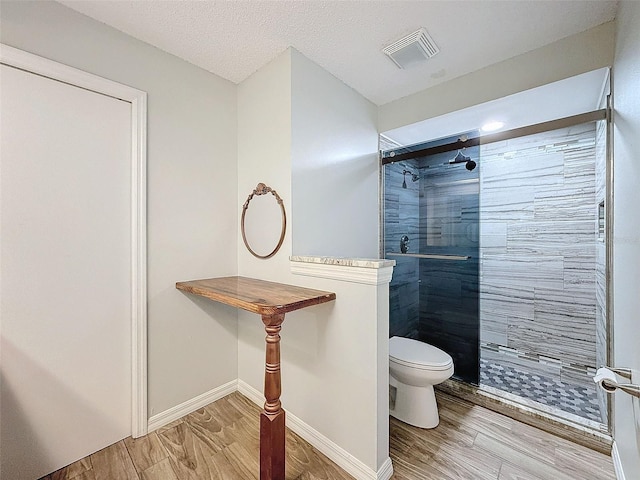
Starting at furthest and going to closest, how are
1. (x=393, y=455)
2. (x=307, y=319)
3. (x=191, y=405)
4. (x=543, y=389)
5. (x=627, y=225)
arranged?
(x=543, y=389) → (x=191, y=405) → (x=307, y=319) → (x=393, y=455) → (x=627, y=225)

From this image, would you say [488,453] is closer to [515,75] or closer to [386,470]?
[386,470]

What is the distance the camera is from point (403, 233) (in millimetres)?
2656

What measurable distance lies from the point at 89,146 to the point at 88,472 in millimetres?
1652

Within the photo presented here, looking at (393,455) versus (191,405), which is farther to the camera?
(191,405)

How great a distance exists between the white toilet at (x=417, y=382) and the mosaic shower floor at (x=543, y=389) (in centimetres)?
93

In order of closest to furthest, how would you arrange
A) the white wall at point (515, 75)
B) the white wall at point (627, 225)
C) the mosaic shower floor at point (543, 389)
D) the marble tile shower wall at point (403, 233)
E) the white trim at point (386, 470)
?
the white wall at point (627, 225) → the white trim at point (386, 470) → the white wall at point (515, 75) → the mosaic shower floor at point (543, 389) → the marble tile shower wall at point (403, 233)

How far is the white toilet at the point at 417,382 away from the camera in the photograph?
1.72 metres

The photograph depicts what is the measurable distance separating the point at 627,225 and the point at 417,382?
1.31 meters

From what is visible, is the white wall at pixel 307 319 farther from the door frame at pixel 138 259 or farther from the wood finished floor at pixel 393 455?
the door frame at pixel 138 259

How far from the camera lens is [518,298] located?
2.58 metres

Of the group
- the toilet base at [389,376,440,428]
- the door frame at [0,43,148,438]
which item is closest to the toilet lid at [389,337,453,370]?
the toilet base at [389,376,440,428]

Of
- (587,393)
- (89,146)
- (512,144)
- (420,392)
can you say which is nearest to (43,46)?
(89,146)

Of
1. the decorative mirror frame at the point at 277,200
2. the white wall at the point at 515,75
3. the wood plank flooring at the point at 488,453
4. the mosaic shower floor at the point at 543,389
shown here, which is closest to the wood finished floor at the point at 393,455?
the wood plank flooring at the point at 488,453

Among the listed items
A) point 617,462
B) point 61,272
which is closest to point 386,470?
point 617,462
